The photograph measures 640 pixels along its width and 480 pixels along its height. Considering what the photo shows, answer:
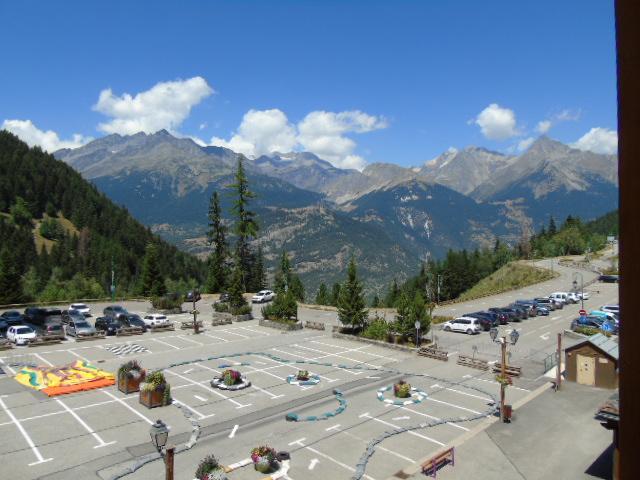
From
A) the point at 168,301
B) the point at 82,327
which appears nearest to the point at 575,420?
the point at 82,327

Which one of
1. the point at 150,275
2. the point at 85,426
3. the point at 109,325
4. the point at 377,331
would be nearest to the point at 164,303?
the point at 109,325

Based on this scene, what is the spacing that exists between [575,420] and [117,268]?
4404 inches

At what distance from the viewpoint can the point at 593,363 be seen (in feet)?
95.5

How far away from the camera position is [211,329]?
166 ft

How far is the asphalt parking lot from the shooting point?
785 inches

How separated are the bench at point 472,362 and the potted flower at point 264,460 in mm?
20332

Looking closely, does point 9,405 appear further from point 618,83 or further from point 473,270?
point 473,270

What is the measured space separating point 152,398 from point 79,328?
23.3m

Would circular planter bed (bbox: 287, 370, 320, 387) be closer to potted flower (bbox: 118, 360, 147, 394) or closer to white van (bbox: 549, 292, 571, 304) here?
potted flower (bbox: 118, 360, 147, 394)

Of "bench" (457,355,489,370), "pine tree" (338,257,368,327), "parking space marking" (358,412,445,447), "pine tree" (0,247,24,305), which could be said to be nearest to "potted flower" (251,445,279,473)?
"parking space marking" (358,412,445,447)

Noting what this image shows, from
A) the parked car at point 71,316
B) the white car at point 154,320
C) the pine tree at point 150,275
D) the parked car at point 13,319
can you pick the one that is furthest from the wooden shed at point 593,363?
the pine tree at point 150,275

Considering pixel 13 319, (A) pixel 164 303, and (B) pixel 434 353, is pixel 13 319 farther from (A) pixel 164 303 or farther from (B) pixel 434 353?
(B) pixel 434 353

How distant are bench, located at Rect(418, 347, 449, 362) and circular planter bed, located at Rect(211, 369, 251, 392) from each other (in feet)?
48.3

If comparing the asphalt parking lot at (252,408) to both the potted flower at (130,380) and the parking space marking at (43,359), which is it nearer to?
the parking space marking at (43,359)
